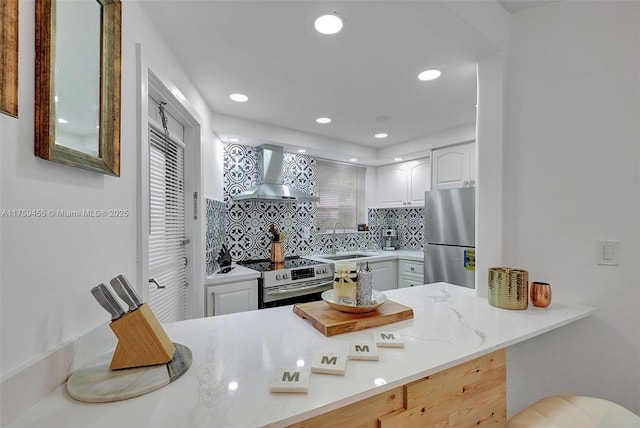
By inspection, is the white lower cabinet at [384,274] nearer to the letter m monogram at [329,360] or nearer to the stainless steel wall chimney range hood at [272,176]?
the stainless steel wall chimney range hood at [272,176]

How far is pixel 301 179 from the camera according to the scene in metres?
3.67

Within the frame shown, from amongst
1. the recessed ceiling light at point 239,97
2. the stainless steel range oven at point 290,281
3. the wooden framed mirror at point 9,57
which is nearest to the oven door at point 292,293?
the stainless steel range oven at point 290,281

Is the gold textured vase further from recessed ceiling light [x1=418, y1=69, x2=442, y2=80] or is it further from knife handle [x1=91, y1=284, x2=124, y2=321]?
knife handle [x1=91, y1=284, x2=124, y2=321]

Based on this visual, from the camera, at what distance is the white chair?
0.94 m

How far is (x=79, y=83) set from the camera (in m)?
0.81

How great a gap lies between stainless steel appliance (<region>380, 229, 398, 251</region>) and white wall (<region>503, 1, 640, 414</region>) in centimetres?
275

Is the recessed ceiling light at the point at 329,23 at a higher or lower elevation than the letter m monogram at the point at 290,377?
higher

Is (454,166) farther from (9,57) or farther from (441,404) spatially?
(9,57)

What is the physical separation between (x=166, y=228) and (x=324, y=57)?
144 cm

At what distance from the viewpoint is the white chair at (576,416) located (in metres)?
0.94

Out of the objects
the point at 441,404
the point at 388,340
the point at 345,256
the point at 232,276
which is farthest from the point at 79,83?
the point at 345,256

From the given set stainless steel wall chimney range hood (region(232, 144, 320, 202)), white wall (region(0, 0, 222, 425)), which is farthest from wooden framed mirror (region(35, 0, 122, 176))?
stainless steel wall chimney range hood (region(232, 144, 320, 202))

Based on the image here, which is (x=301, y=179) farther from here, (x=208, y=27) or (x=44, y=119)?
(x=44, y=119)

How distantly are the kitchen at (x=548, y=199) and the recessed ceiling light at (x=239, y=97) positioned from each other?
0.61 meters
